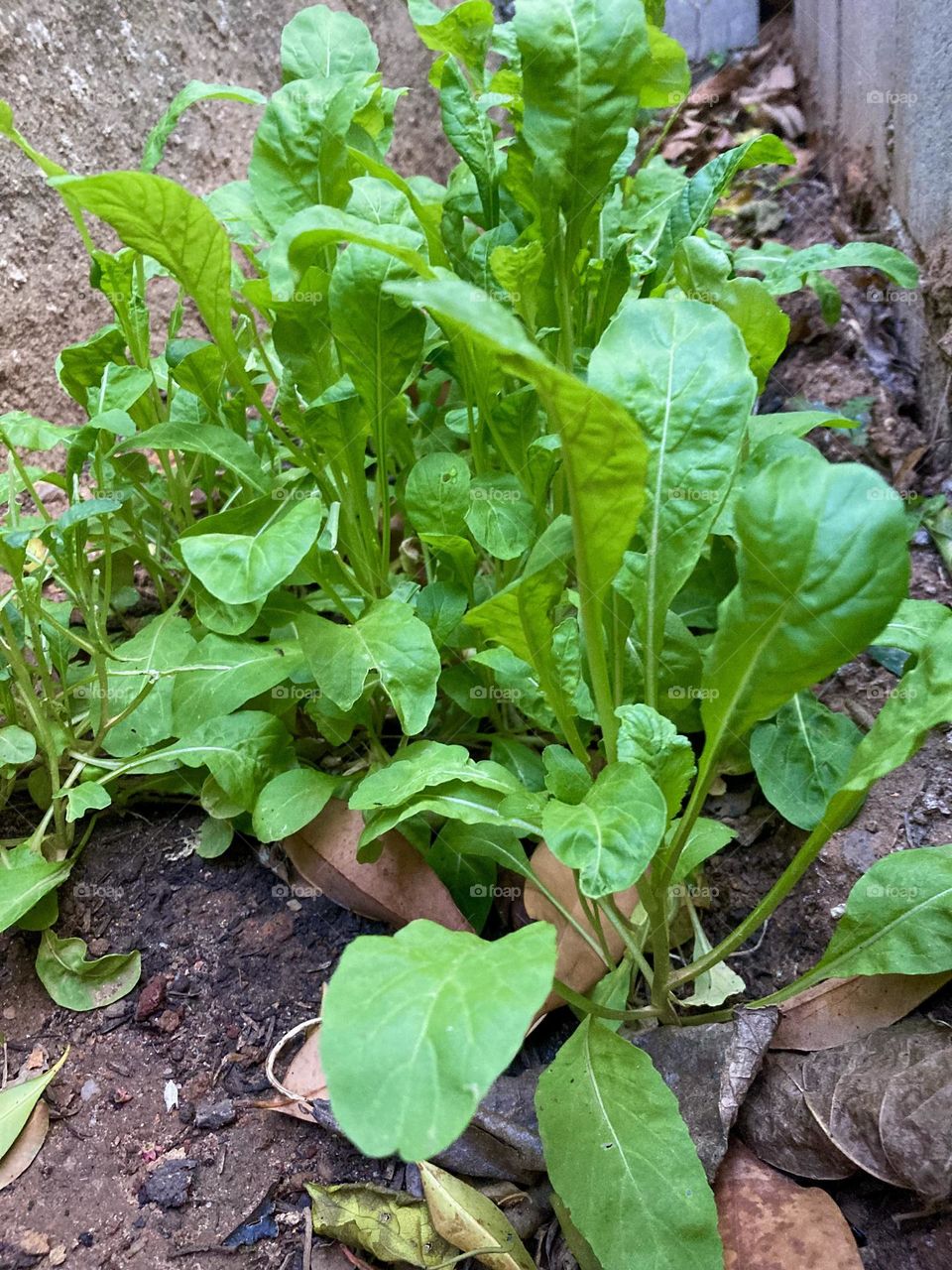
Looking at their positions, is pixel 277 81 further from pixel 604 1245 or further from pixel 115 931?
pixel 604 1245

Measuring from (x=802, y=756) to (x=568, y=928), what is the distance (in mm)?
357

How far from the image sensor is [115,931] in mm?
1120

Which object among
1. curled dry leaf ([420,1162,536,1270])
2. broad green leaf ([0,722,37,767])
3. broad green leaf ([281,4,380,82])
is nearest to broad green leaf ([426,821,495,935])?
curled dry leaf ([420,1162,536,1270])

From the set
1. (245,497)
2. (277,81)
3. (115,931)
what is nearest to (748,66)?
(277,81)

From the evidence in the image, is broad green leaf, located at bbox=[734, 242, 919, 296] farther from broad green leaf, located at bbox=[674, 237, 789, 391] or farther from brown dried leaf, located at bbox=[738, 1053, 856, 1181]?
brown dried leaf, located at bbox=[738, 1053, 856, 1181]

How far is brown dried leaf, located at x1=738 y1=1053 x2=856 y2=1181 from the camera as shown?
81cm

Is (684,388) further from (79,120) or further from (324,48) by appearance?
(79,120)

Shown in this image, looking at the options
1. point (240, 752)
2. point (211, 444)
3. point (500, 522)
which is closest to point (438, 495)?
point (500, 522)

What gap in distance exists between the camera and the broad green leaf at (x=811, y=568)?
678mm

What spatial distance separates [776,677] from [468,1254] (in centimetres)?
58

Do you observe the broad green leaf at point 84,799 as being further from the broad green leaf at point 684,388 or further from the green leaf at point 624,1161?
the broad green leaf at point 684,388

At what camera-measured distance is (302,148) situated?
110 centimetres

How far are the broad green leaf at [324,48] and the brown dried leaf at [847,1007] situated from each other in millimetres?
1336

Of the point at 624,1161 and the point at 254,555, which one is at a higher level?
the point at 254,555
